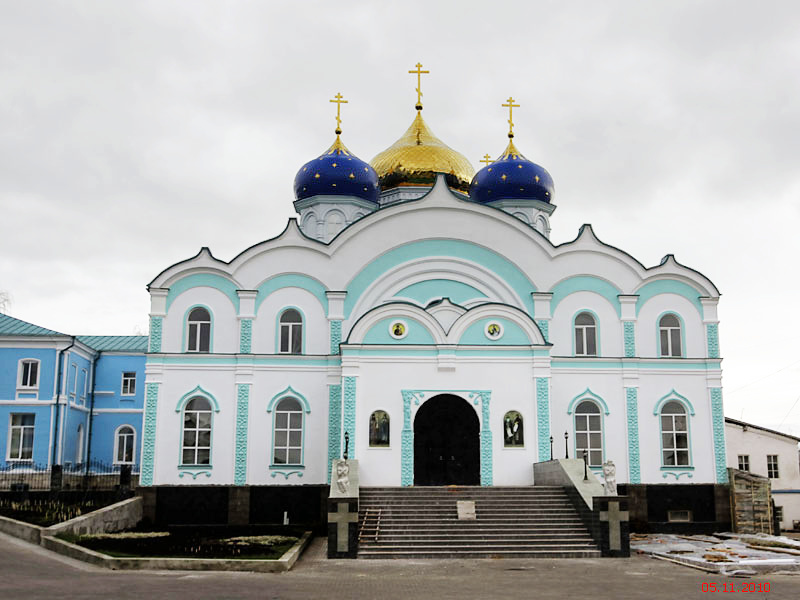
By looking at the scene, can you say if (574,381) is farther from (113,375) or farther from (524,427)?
(113,375)

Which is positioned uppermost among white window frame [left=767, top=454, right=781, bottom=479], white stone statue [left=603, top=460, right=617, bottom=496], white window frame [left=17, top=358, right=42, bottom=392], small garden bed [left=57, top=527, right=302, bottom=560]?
white window frame [left=17, top=358, right=42, bottom=392]

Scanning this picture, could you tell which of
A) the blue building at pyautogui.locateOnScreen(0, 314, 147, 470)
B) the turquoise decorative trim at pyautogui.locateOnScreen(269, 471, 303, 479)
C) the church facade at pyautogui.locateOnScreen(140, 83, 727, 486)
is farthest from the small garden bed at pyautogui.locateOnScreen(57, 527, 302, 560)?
the blue building at pyautogui.locateOnScreen(0, 314, 147, 470)

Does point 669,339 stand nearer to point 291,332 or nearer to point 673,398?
point 673,398

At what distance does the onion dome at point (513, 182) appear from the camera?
101 feet

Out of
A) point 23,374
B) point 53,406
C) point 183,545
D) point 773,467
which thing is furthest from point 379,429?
point 773,467

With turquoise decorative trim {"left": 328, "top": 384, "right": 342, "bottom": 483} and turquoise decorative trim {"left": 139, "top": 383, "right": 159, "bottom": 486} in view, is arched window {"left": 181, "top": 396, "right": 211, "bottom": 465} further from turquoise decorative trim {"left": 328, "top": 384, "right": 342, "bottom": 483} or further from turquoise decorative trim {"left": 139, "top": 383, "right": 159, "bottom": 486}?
turquoise decorative trim {"left": 328, "top": 384, "right": 342, "bottom": 483}

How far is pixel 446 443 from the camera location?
23625 millimetres

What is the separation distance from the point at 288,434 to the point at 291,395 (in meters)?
1.07

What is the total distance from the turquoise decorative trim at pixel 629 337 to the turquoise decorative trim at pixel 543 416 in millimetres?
3541

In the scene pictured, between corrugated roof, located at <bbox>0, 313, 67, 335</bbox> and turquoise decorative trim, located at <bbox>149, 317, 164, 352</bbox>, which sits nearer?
turquoise decorative trim, located at <bbox>149, 317, 164, 352</bbox>

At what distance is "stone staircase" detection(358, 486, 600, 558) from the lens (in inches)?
736

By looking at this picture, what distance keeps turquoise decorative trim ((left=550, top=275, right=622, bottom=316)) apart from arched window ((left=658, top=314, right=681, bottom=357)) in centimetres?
144

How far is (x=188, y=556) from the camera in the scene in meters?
16.7

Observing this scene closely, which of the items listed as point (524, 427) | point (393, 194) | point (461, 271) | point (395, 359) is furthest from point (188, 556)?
point (393, 194)
